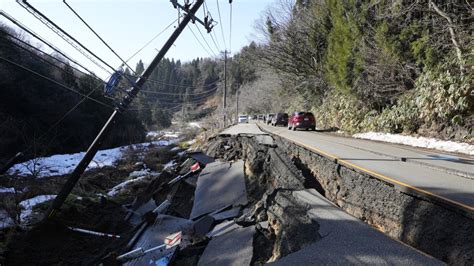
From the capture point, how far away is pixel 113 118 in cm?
1215

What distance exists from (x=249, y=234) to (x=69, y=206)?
8.76 meters

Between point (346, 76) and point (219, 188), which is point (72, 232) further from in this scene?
point (346, 76)

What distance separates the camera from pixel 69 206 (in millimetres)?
11938

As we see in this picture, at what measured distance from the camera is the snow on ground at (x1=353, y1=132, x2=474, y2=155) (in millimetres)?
11676

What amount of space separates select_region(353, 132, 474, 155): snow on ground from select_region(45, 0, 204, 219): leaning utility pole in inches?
439

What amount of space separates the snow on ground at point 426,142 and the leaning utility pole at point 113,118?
1114 centimetres

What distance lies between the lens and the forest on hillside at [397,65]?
518 inches

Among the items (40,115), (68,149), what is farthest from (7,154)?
(68,149)

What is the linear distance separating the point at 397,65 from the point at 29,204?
18.1 meters

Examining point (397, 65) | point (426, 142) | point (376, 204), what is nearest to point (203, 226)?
point (376, 204)

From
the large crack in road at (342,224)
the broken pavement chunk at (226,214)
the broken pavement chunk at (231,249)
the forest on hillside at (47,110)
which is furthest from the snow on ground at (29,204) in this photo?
the broken pavement chunk at (231,249)

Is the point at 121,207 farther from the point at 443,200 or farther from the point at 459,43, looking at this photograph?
the point at 459,43

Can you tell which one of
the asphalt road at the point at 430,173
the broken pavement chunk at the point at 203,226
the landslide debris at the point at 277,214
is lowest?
the broken pavement chunk at the point at 203,226

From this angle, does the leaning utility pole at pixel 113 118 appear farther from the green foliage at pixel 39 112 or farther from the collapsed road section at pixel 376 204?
the green foliage at pixel 39 112
